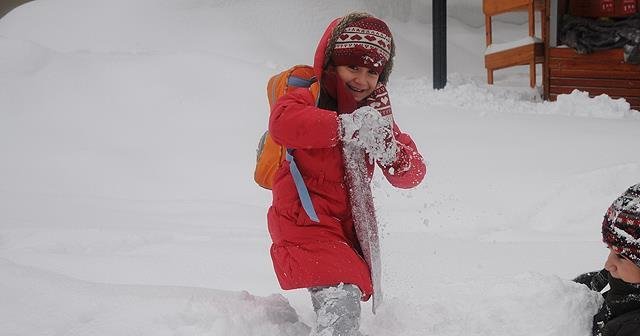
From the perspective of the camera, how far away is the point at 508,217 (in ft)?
13.5

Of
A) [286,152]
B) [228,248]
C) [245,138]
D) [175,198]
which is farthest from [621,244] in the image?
[245,138]

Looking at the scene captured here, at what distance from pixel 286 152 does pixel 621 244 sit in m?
1.01

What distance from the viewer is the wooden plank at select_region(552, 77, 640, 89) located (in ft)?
25.0

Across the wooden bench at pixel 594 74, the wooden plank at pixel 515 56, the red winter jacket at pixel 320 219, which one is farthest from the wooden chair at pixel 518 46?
the red winter jacket at pixel 320 219

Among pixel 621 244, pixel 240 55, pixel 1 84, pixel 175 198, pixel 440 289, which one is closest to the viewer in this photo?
pixel 621 244

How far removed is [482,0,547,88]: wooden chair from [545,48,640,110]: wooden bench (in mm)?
173

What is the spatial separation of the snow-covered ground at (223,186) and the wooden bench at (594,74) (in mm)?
410

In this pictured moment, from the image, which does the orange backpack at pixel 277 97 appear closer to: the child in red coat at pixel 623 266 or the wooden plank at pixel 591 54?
the child in red coat at pixel 623 266

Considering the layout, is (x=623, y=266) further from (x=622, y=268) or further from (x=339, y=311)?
(x=339, y=311)

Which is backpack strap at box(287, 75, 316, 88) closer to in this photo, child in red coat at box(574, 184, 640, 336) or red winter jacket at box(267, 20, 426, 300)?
red winter jacket at box(267, 20, 426, 300)

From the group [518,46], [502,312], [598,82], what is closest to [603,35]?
[598,82]

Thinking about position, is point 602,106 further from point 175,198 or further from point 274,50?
point 175,198

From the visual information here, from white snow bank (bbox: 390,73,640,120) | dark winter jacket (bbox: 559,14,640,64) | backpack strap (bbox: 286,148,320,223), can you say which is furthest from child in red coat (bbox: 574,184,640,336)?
dark winter jacket (bbox: 559,14,640,64)

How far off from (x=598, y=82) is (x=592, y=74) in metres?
0.11
